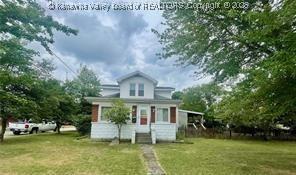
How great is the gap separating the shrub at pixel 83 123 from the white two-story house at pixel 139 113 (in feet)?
18.1

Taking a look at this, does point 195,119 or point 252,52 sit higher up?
point 252,52

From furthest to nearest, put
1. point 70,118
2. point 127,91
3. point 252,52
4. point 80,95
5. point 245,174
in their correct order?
point 80,95, point 70,118, point 127,91, point 252,52, point 245,174

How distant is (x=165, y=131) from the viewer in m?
23.6

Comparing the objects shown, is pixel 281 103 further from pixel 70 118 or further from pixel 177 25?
pixel 70 118

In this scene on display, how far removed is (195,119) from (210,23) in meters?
28.7

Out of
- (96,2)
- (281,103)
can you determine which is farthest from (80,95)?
(281,103)

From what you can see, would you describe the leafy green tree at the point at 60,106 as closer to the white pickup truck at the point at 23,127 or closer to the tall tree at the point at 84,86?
the tall tree at the point at 84,86

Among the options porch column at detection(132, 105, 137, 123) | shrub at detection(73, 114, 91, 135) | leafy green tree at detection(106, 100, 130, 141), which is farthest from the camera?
shrub at detection(73, 114, 91, 135)

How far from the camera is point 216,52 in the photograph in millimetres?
12750

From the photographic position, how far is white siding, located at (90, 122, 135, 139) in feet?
76.6

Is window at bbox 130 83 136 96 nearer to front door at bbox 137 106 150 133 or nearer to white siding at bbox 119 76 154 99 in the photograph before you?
white siding at bbox 119 76 154 99

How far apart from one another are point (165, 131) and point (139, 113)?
8.72 feet

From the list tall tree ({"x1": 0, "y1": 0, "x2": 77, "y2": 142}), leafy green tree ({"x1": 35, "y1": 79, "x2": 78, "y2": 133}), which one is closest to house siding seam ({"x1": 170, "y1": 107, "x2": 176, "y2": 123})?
leafy green tree ({"x1": 35, "y1": 79, "x2": 78, "y2": 133})

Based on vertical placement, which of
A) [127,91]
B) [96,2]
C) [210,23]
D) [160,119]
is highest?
[96,2]
